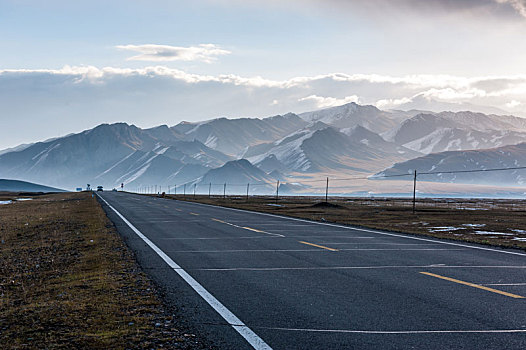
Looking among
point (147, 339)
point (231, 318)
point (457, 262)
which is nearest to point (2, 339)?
point (147, 339)

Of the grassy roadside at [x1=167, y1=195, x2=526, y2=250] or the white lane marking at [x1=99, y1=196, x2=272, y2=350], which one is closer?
the white lane marking at [x1=99, y1=196, x2=272, y2=350]

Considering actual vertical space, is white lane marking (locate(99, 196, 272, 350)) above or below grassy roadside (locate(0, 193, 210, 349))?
above

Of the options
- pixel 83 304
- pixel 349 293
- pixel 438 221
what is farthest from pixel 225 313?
pixel 438 221

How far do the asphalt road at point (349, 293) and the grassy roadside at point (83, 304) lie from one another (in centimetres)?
52

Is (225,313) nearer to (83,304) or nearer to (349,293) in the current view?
(83,304)

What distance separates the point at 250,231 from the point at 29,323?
16502 mm

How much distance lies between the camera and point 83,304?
29.3 feet

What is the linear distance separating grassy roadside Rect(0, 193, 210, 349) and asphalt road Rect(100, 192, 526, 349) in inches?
20.5

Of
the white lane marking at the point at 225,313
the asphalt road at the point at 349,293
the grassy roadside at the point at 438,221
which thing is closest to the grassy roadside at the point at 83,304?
the asphalt road at the point at 349,293

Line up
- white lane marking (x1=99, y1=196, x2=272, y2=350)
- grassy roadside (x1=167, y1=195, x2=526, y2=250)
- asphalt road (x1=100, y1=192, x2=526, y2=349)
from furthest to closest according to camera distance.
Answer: grassy roadside (x1=167, y1=195, x2=526, y2=250), asphalt road (x1=100, y1=192, x2=526, y2=349), white lane marking (x1=99, y1=196, x2=272, y2=350)

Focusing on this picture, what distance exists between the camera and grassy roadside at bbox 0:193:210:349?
22.2ft

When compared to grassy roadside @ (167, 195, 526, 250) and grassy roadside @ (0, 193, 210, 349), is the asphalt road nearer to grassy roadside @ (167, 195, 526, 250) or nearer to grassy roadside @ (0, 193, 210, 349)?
grassy roadside @ (0, 193, 210, 349)

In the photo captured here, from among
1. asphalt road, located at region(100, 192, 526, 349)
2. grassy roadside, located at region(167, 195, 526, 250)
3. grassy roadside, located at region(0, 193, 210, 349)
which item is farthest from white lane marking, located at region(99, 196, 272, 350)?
grassy roadside, located at region(167, 195, 526, 250)

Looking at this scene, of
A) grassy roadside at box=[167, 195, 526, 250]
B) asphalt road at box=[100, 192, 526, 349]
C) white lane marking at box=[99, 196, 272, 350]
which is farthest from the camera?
grassy roadside at box=[167, 195, 526, 250]
